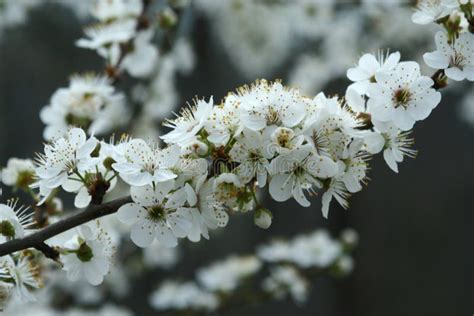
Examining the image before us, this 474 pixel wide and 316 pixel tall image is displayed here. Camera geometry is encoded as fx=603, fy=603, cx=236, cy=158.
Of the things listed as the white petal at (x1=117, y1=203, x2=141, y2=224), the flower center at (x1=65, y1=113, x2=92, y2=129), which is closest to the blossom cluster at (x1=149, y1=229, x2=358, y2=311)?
the flower center at (x1=65, y1=113, x2=92, y2=129)

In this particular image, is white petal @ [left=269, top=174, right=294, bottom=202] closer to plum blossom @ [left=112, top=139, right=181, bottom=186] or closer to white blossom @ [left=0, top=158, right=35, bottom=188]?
plum blossom @ [left=112, top=139, right=181, bottom=186]

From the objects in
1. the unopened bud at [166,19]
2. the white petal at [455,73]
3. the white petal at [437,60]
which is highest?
the unopened bud at [166,19]

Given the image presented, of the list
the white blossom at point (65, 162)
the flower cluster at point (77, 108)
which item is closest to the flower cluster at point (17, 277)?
the white blossom at point (65, 162)

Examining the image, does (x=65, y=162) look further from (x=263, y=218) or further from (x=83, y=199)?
(x=263, y=218)

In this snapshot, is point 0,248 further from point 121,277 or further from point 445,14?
point 121,277

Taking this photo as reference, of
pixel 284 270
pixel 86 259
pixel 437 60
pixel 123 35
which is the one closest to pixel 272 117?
pixel 437 60

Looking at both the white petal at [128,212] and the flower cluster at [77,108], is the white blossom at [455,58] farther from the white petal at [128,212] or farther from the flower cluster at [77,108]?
the flower cluster at [77,108]
